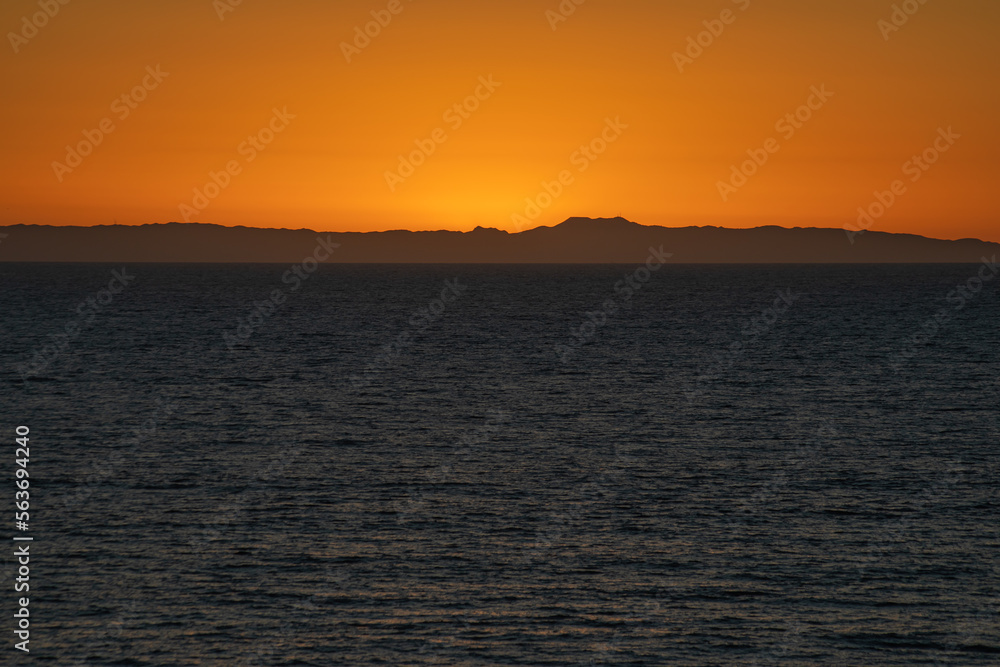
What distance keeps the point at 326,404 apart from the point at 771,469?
3140cm

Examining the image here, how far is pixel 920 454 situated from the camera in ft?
168

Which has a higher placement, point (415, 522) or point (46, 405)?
point (46, 405)

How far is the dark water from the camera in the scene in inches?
1124

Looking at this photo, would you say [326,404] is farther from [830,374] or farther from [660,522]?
[830,374]

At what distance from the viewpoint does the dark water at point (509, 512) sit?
28.5 m

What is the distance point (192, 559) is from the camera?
34.2 m

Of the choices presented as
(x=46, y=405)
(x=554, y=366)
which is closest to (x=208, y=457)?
(x=46, y=405)

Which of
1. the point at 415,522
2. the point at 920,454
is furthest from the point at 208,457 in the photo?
the point at 920,454

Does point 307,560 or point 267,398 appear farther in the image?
point 267,398

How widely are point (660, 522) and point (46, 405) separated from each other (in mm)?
44434

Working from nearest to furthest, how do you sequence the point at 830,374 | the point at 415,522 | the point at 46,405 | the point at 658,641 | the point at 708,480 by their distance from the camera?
the point at 658,641, the point at 415,522, the point at 708,480, the point at 46,405, the point at 830,374

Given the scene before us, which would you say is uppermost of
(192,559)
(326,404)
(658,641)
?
(326,404)

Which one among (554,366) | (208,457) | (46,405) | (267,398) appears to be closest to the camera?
(208,457)

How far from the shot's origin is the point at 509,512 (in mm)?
40188
